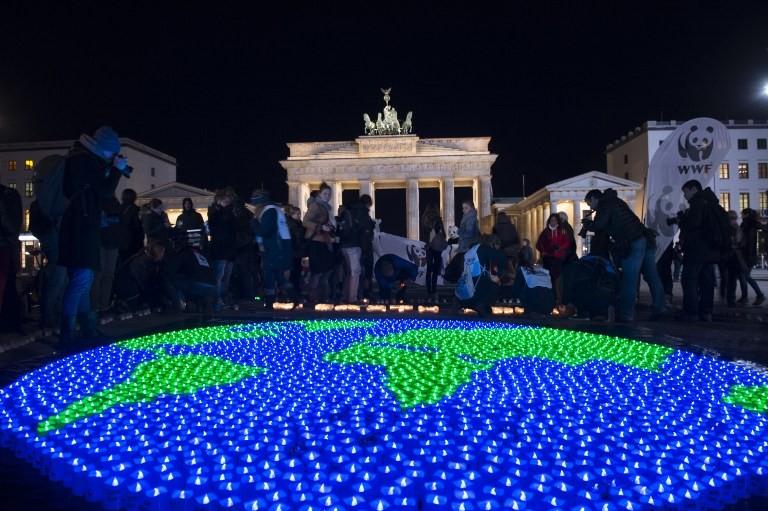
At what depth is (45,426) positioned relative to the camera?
276 centimetres

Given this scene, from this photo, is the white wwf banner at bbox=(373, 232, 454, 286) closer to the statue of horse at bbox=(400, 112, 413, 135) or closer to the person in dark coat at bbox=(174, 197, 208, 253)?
the person in dark coat at bbox=(174, 197, 208, 253)

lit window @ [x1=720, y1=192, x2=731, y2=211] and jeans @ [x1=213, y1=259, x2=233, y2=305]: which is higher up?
lit window @ [x1=720, y1=192, x2=731, y2=211]

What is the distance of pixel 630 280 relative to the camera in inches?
299

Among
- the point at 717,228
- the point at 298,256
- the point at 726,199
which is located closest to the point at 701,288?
the point at 717,228

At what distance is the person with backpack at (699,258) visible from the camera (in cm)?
756

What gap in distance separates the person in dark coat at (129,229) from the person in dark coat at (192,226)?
0.66 m

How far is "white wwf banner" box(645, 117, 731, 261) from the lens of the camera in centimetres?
920

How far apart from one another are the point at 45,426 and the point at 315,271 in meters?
6.97

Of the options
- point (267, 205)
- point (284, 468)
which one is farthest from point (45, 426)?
point (267, 205)

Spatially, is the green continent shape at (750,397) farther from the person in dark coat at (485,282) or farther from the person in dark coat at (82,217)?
the person in dark coat at (82,217)

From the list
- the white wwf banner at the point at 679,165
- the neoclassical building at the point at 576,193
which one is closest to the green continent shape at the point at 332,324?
the white wwf banner at the point at 679,165

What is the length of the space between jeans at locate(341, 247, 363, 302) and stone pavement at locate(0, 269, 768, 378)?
1.02m

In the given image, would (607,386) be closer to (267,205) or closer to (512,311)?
(512,311)

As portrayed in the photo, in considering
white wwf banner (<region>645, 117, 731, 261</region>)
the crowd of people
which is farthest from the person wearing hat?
white wwf banner (<region>645, 117, 731, 261</region>)
